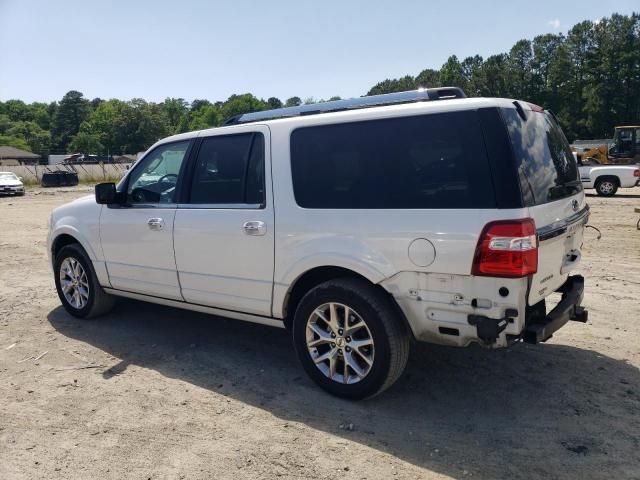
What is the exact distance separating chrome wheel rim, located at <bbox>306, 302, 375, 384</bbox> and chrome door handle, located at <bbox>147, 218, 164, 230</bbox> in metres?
1.73

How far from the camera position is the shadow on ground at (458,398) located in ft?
9.77

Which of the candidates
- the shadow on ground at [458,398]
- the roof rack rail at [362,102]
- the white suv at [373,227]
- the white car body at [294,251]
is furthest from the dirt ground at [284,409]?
the roof rack rail at [362,102]

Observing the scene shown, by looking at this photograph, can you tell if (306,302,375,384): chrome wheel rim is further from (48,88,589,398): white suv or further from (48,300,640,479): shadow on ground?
(48,300,640,479): shadow on ground

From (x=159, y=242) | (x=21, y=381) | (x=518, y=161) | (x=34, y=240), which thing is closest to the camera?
(x=518, y=161)

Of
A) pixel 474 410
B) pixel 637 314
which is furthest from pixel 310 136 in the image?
pixel 637 314

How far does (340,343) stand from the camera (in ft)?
11.9

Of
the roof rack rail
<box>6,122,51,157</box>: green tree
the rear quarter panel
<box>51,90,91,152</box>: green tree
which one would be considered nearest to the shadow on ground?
the rear quarter panel

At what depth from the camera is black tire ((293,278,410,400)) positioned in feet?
11.1

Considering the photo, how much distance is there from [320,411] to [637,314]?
370 centimetres

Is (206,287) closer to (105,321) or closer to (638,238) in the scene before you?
(105,321)

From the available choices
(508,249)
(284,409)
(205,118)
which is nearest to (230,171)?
(284,409)

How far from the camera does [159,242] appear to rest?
4613 mm

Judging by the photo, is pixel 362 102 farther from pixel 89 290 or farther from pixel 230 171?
pixel 89 290

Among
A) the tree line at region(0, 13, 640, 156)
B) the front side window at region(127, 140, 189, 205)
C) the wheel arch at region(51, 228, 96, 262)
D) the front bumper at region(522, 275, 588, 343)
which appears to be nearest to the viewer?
the front bumper at region(522, 275, 588, 343)
